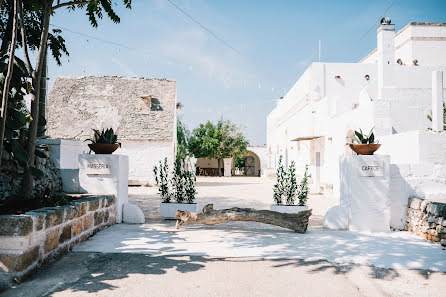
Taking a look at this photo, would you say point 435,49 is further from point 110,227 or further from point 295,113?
point 110,227

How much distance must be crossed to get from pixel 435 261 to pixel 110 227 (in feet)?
15.2

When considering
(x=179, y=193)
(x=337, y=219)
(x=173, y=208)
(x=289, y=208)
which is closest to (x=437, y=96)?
(x=337, y=219)

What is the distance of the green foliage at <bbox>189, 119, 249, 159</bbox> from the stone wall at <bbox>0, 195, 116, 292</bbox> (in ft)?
78.8

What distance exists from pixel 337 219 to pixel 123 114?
14671mm

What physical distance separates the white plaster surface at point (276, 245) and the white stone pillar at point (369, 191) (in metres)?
0.25

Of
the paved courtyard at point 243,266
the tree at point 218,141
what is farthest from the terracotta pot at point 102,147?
the tree at point 218,141

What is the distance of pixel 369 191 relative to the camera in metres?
5.13

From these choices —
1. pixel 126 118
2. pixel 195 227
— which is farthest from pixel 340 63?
pixel 195 227

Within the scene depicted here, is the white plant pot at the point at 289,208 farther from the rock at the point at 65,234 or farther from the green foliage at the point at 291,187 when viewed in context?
the rock at the point at 65,234

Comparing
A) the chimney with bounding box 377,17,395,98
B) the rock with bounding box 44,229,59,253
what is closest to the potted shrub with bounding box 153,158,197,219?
the rock with bounding box 44,229,59,253

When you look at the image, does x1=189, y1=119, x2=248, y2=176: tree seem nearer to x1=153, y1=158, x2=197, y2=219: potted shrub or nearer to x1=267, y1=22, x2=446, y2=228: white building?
x1=267, y1=22, x2=446, y2=228: white building

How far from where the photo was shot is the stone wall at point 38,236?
2.83 metres

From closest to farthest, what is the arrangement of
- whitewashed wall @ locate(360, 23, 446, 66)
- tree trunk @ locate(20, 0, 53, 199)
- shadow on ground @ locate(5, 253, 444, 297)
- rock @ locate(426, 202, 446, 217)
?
1. shadow on ground @ locate(5, 253, 444, 297)
2. tree trunk @ locate(20, 0, 53, 199)
3. rock @ locate(426, 202, 446, 217)
4. whitewashed wall @ locate(360, 23, 446, 66)

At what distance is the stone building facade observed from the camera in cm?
1673
